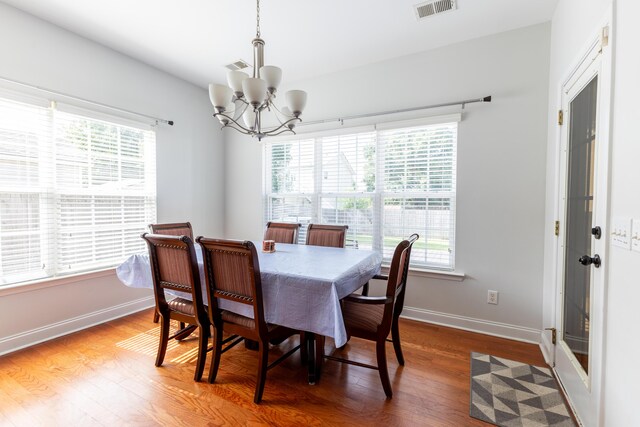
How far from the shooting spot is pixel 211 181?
4.18 metres

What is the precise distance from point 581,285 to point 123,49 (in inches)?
170

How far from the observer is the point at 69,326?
9.09 feet

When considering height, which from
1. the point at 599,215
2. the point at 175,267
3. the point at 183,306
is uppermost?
the point at 599,215

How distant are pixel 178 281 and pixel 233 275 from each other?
52cm

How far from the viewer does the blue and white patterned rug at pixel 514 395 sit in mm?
1684

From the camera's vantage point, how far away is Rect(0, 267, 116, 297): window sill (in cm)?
240

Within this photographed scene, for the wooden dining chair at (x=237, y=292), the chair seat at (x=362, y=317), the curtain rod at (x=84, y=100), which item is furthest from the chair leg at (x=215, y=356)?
the curtain rod at (x=84, y=100)

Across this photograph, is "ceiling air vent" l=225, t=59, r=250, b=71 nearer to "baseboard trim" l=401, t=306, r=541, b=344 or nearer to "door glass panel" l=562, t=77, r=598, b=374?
"door glass panel" l=562, t=77, r=598, b=374

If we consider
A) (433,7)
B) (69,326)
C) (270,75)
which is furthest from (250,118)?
(69,326)

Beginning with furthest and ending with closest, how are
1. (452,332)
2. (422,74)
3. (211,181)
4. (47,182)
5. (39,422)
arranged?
(211,181), (422,74), (452,332), (47,182), (39,422)

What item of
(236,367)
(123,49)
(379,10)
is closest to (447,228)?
(379,10)

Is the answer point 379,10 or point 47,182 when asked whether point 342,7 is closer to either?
point 379,10

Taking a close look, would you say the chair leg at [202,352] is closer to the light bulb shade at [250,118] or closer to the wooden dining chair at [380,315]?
the wooden dining chair at [380,315]

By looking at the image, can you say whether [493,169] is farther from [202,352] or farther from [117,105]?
[117,105]
